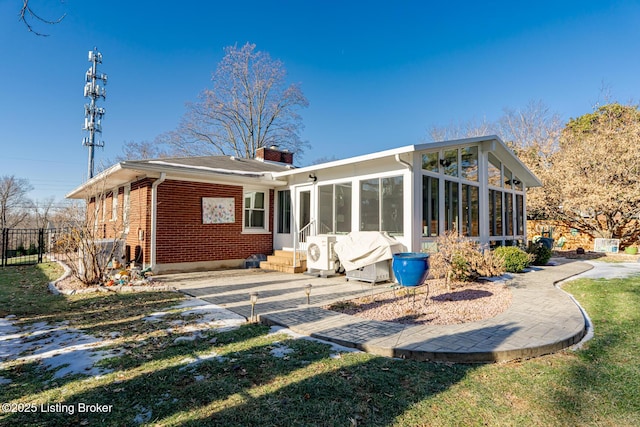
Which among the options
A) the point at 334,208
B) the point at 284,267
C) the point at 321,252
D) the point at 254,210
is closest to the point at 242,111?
the point at 254,210

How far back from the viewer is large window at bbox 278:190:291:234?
37.2ft

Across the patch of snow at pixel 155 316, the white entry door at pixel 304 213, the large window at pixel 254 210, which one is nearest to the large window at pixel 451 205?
the white entry door at pixel 304 213

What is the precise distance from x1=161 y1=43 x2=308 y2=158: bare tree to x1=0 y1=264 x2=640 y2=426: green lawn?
2102 cm

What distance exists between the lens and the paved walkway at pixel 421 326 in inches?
141

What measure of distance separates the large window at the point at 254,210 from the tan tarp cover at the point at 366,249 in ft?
14.2

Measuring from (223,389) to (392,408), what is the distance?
1.42 m

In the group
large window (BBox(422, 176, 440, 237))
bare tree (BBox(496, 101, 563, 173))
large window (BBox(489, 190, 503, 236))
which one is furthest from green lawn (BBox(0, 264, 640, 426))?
bare tree (BBox(496, 101, 563, 173))

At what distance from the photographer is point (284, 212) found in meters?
11.6

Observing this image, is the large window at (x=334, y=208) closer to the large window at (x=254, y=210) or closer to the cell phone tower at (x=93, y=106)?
the large window at (x=254, y=210)

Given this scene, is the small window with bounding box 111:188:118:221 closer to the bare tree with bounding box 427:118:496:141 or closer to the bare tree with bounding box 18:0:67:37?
the bare tree with bounding box 18:0:67:37

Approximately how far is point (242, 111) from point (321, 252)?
17.3 m

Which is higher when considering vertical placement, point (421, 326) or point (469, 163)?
point (469, 163)

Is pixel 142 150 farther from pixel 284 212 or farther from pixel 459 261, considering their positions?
pixel 459 261

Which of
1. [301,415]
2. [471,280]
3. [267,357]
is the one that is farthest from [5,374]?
[471,280]
